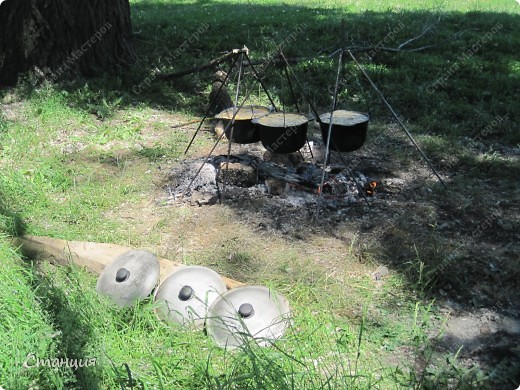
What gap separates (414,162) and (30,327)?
4406 mm

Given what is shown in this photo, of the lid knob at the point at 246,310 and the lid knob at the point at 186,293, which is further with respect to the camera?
the lid knob at the point at 186,293

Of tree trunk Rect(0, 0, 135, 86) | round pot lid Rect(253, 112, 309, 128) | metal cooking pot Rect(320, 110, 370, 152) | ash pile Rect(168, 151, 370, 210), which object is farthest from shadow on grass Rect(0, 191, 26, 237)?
tree trunk Rect(0, 0, 135, 86)

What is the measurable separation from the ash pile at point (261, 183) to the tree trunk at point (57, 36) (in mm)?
3505

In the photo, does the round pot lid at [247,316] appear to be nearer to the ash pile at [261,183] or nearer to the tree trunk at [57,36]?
the ash pile at [261,183]

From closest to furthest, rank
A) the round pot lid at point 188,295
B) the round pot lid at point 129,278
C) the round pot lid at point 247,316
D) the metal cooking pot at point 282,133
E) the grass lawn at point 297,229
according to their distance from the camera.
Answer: the grass lawn at point 297,229 < the round pot lid at point 247,316 < the round pot lid at point 188,295 < the round pot lid at point 129,278 < the metal cooking pot at point 282,133

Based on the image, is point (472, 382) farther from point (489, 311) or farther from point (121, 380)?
point (121, 380)

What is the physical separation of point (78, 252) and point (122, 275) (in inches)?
27.5

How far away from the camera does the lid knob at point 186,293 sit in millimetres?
3625

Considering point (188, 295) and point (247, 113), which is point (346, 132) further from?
point (188, 295)

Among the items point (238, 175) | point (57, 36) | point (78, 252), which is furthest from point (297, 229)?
point (57, 36)

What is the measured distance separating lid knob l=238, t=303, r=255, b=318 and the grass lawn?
27cm

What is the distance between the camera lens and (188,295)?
11.9ft

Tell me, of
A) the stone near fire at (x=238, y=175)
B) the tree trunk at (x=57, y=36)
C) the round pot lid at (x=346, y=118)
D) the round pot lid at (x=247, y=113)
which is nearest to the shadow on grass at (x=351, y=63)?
the tree trunk at (x=57, y=36)

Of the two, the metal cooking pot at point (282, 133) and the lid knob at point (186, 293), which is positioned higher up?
the metal cooking pot at point (282, 133)
